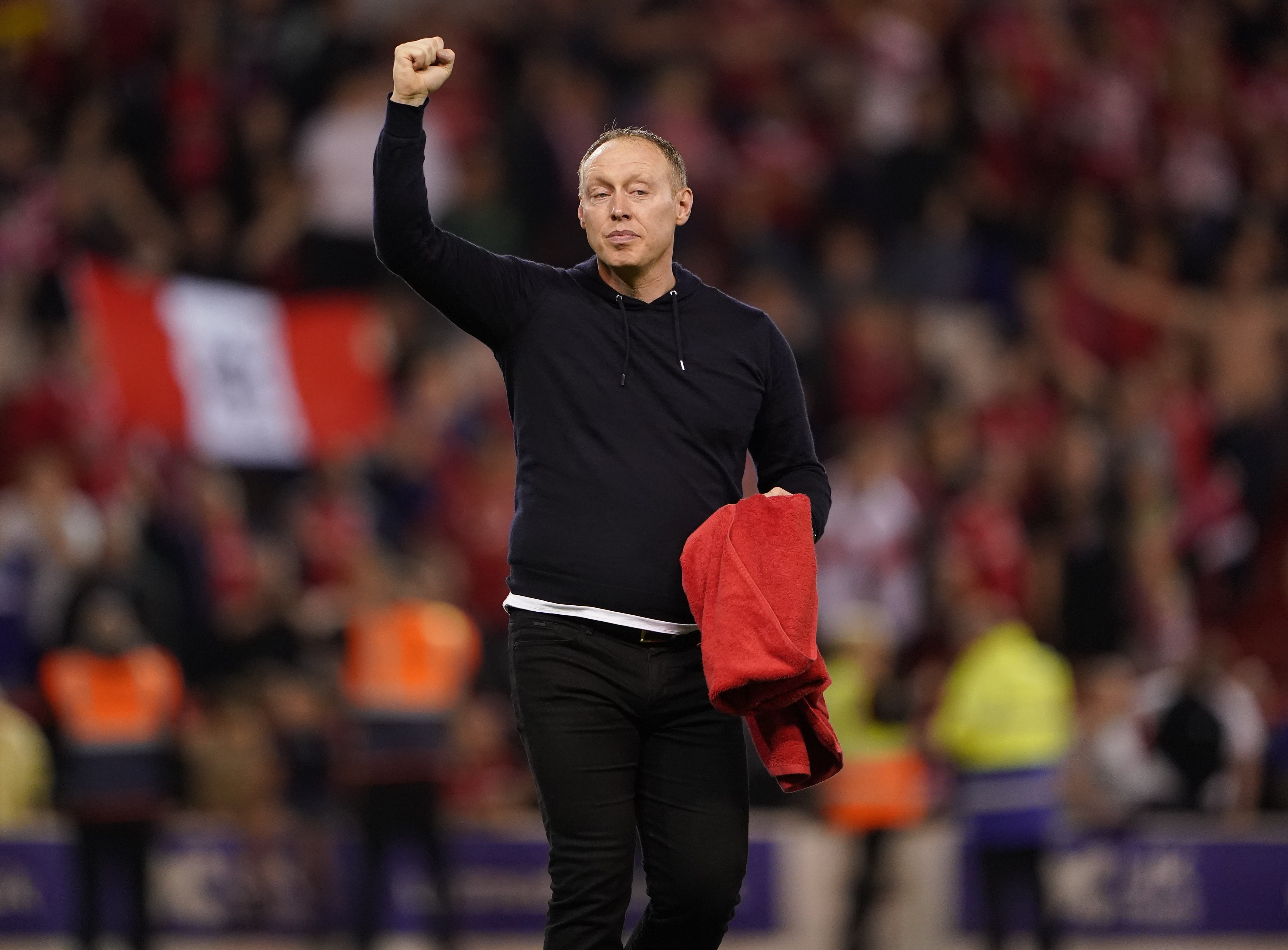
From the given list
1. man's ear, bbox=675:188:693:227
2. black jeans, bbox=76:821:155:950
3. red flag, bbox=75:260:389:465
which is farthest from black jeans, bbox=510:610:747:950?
red flag, bbox=75:260:389:465

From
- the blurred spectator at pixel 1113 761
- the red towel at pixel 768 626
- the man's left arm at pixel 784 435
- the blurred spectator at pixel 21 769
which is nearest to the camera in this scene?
the red towel at pixel 768 626

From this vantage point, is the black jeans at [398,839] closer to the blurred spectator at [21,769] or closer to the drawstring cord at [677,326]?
the blurred spectator at [21,769]

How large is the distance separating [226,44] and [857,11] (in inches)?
161

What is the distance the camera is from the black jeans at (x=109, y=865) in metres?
8.68

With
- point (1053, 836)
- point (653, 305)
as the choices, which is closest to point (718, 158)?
point (1053, 836)

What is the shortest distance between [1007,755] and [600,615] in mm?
5237

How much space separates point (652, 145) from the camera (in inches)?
160

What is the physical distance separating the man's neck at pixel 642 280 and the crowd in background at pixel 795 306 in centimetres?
516

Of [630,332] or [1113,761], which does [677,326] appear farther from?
[1113,761]

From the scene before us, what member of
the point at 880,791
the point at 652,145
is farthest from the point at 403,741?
the point at 652,145

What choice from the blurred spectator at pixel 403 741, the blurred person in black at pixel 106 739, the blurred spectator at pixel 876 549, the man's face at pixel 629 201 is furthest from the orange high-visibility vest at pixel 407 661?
the man's face at pixel 629 201

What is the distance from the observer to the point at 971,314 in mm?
12344

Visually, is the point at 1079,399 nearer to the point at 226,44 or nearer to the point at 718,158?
the point at 718,158

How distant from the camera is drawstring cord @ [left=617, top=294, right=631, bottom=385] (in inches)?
158
